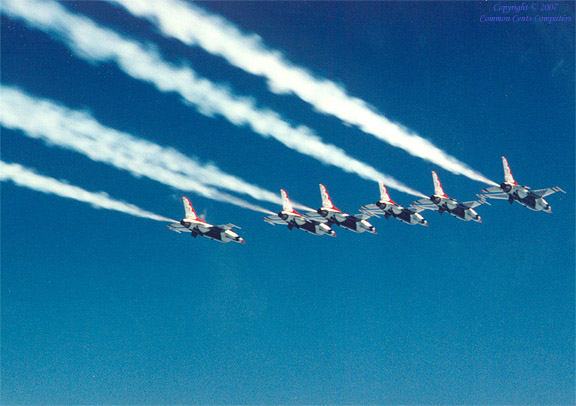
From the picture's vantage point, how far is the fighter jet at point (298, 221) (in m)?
56.3

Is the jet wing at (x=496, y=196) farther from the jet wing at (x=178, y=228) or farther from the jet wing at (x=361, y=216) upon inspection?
the jet wing at (x=178, y=228)

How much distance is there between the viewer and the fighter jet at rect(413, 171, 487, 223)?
58.6 m

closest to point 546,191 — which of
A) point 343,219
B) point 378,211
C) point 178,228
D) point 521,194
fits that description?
point 521,194

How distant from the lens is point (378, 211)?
5850 centimetres

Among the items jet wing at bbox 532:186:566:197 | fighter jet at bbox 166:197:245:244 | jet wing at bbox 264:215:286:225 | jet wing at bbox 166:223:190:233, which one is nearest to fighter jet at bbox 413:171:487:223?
jet wing at bbox 532:186:566:197

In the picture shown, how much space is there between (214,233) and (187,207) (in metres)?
3.71

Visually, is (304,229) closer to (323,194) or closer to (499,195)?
(323,194)

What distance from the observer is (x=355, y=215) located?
187 feet

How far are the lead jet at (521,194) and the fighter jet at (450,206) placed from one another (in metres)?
1.25

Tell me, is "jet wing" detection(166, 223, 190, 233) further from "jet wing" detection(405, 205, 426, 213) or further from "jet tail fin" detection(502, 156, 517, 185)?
"jet tail fin" detection(502, 156, 517, 185)

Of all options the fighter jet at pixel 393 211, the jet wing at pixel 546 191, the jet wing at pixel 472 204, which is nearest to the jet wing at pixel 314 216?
the fighter jet at pixel 393 211

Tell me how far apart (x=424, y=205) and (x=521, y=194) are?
8.38 m

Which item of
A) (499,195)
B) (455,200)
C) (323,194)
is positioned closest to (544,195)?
(499,195)

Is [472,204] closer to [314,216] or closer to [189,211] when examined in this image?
[314,216]
